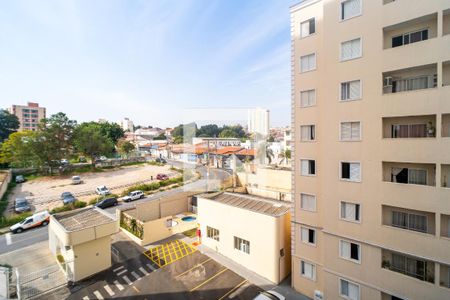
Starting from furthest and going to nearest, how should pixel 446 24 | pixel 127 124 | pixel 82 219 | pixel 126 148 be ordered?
pixel 127 124, pixel 126 148, pixel 82 219, pixel 446 24

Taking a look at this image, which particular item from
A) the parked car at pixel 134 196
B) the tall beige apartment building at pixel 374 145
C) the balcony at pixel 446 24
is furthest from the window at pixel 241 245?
the parked car at pixel 134 196

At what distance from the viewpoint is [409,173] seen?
9.74 metres

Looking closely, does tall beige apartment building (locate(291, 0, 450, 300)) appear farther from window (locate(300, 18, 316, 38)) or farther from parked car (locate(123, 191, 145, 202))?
parked car (locate(123, 191, 145, 202))

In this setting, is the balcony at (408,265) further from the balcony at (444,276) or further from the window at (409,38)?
the window at (409,38)

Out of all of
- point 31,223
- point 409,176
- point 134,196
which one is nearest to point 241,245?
point 409,176

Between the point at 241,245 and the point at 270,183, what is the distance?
11682 mm

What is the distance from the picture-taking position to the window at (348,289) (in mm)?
10703

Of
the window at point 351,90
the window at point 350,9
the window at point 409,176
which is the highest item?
the window at point 350,9

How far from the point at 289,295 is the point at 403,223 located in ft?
23.1

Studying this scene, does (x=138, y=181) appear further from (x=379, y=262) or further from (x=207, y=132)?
(x=379, y=262)

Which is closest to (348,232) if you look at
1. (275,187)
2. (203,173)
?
(275,187)

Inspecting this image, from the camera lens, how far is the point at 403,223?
9.84 meters

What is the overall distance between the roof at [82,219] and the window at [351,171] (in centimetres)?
1447

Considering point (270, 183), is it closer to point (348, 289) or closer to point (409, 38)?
point (348, 289)
